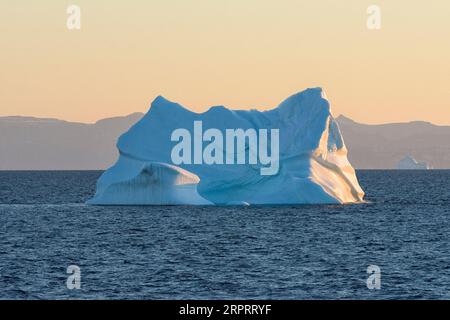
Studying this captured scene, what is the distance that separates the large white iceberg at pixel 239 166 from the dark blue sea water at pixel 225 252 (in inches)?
47.0

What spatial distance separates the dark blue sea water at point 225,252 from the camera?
24.9 m

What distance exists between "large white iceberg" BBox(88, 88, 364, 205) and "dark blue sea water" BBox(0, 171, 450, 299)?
119 cm

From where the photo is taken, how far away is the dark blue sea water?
2488cm

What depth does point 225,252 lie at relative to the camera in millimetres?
35406

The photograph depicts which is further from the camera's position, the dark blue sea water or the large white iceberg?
the large white iceberg

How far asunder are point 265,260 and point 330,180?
24.6 meters

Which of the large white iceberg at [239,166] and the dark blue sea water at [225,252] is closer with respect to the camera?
the dark blue sea water at [225,252]

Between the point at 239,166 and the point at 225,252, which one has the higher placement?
the point at 239,166

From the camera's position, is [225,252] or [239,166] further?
[239,166]

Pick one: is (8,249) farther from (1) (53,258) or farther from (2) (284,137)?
(2) (284,137)

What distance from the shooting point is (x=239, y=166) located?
184 ft

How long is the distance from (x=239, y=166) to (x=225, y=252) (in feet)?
69.2

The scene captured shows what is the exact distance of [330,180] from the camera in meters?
56.3
